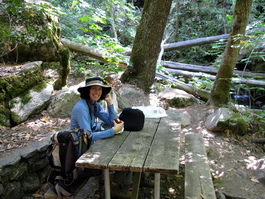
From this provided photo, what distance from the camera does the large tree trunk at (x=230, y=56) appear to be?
5672mm

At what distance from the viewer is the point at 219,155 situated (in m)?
4.73

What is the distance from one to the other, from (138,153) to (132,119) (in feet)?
2.51

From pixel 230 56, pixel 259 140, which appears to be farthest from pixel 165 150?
pixel 230 56

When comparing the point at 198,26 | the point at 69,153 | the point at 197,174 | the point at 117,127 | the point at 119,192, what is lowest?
the point at 119,192

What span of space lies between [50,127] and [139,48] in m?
3.66

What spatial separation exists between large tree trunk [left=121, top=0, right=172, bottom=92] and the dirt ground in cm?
212

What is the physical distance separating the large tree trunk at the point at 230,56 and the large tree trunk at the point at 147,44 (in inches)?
73.9

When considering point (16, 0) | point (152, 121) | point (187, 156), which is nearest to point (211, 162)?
point (187, 156)

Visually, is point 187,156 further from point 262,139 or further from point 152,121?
point 262,139

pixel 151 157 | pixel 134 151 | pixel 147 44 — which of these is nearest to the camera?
pixel 151 157

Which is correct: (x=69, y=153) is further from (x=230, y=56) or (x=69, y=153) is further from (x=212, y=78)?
(x=212, y=78)

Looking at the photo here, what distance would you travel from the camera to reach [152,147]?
2436 mm

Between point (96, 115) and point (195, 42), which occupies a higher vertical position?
point (195, 42)

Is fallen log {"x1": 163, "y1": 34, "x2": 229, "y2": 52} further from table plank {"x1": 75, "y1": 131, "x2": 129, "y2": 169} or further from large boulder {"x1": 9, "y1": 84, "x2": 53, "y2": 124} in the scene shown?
table plank {"x1": 75, "y1": 131, "x2": 129, "y2": 169}
